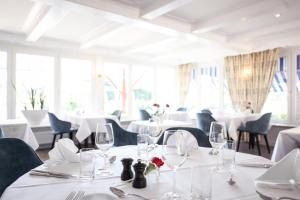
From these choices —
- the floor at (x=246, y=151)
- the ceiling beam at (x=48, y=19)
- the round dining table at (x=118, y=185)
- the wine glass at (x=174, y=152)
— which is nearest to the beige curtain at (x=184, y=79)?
the floor at (x=246, y=151)

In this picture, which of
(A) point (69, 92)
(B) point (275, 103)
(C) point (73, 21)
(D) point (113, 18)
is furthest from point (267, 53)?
(A) point (69, 92)

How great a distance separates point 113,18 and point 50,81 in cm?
320

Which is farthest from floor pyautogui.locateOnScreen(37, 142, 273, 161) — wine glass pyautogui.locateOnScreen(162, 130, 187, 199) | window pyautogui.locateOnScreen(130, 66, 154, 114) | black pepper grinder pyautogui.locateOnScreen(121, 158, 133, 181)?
wine glass pyautogui.locateOnScreen(162, 130, 187, 199)

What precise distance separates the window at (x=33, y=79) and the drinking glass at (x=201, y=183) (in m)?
5.67

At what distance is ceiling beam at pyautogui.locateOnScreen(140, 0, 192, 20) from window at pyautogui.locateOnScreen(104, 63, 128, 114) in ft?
11.6

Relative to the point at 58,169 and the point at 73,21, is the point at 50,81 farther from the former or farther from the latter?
the point at 58,169

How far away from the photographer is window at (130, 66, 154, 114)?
7.71 metres

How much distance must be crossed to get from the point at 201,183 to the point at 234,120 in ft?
14.8

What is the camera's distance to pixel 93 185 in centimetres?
96

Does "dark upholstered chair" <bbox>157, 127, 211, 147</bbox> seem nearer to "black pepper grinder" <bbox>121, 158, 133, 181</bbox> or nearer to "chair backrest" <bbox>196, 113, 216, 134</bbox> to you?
"black pepper grinder" <bbox>121, 158, 133, 181</bbox>

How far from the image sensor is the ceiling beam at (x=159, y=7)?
323 cm

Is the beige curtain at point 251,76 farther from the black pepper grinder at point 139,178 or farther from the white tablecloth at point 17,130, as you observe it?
the black pepper grinder at point 139,178

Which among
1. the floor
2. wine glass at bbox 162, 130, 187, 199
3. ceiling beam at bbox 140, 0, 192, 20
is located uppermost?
ceiling beam at bbox 140, 0, 192, 20

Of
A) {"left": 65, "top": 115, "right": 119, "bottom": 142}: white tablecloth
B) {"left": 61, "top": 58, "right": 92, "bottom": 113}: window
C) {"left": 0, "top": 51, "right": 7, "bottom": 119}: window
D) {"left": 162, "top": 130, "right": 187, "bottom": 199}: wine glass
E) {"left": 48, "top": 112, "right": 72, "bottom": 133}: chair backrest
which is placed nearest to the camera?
{"left": 162, "top": 130, "right": 187, "bottom": 199}: wine glass
